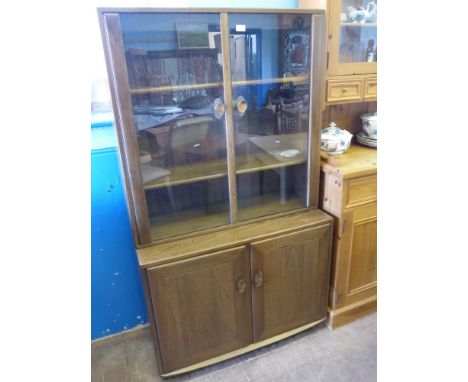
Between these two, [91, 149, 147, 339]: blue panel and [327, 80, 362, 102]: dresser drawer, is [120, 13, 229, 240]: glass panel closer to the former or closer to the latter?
[91, 149, 147, 339]: blue panel

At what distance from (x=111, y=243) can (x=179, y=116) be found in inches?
27.5

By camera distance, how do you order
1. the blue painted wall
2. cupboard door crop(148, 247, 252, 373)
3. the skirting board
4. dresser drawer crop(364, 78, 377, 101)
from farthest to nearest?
the skirting board
dresser drawer crop(364, 78, 377, 101)
the blue painted wall
cupboard door crop(148, 247, 252, 373)

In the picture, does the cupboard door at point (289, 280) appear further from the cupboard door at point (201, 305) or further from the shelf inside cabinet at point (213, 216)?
the shelf inside cabinet at point (213, 216)

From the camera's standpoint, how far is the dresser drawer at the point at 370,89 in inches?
67.2

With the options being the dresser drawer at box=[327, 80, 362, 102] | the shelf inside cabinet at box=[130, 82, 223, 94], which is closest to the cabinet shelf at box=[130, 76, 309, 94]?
the shelf inside cabinet at box=[130, 82, 223, 94]

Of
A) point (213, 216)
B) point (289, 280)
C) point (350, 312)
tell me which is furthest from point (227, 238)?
point (350, 312)

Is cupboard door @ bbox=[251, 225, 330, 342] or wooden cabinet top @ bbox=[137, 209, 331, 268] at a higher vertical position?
wooden cabinet top @ bbox=[137, 209, 331, 268]

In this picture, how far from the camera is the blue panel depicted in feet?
4.91

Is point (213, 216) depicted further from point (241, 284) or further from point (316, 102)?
point (316, 102)

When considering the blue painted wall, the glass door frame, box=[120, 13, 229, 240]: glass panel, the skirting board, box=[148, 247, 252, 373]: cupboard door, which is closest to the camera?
the glass door frame

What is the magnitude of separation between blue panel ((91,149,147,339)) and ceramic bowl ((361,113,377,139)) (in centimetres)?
135
